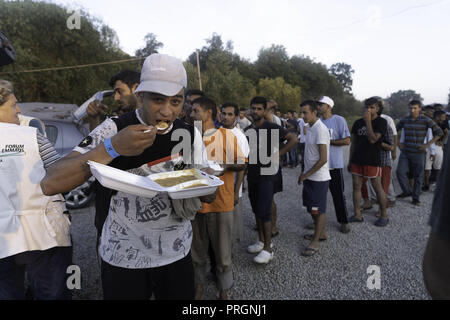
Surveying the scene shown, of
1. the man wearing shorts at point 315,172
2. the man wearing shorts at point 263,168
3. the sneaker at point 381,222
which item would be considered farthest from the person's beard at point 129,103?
the sneaker at point 381,222

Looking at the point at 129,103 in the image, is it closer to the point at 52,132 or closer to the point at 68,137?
the point at 68,137

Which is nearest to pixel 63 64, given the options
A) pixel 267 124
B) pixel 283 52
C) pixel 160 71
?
pixel 267 124

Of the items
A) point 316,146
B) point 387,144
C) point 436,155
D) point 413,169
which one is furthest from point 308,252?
point 436,155

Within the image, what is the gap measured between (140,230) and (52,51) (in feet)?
72.2

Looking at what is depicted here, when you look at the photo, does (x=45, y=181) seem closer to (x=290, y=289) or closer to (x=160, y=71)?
(x=160, y=71)

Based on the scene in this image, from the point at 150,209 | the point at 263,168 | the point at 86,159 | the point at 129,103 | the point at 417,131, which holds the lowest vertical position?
the point at 263,168

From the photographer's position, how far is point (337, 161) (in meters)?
4.38

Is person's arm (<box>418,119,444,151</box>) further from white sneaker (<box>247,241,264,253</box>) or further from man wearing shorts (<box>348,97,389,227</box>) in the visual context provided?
white sneaker (<box>247,241,264,253</box>)

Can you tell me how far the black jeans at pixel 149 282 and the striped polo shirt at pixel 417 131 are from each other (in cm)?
595

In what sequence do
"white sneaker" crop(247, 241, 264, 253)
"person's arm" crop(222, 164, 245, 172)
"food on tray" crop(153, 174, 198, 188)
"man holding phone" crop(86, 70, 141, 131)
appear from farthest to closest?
1. "white sneaker" crop(247, 241, 264, 253)
2. "person's arm" crop(222, 164, 245, 172)
3. "man holding phone" crop(86, 70, 141, 131)
4. "food on tray" crop(153, 174, 198, 188)

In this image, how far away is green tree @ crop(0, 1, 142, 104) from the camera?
1623cm

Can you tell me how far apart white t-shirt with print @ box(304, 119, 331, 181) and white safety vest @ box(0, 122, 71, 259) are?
329 cm

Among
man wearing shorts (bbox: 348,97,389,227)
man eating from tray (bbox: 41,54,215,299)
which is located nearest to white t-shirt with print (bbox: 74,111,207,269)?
man eating from tray (bbox: 41,54,215,299)
